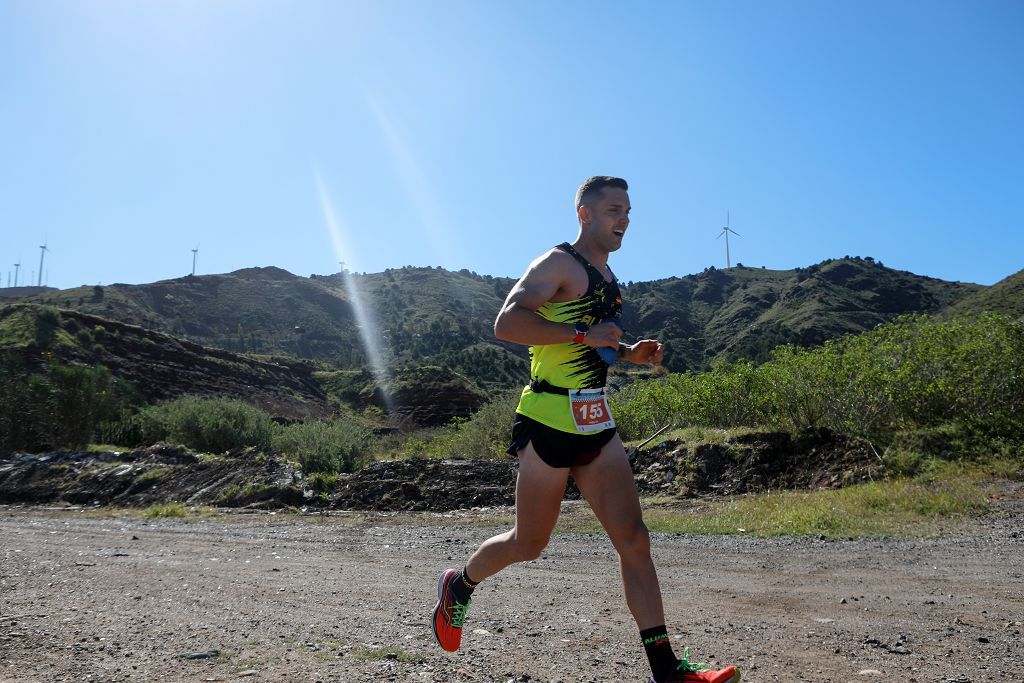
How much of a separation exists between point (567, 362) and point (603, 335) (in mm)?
215

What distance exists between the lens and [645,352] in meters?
3.38

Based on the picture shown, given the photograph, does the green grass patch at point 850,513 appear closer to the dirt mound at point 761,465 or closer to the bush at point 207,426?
the dirt mound at point 761,465

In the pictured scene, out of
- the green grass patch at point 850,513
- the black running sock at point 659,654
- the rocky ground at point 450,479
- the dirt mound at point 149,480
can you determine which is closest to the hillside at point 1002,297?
the rocky ground at point 450,479

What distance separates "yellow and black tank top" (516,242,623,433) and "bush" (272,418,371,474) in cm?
1545

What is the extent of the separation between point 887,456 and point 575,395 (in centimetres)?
1170

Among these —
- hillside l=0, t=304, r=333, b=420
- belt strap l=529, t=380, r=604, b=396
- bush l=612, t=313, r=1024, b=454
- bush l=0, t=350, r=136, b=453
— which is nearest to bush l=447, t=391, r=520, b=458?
bush l=612, t=313, r=1024, b=454

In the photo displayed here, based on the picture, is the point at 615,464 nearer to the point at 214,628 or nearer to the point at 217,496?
the point at 214,628

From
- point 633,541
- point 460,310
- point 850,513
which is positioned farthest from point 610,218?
point 460,310

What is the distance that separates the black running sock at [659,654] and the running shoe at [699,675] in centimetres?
2

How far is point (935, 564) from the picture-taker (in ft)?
21.9

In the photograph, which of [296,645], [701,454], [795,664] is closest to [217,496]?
[701,454]

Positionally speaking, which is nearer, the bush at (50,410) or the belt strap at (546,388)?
the belt strap at (546,388)

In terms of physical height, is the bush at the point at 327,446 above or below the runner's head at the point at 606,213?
below

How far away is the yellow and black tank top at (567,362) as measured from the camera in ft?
10.7
